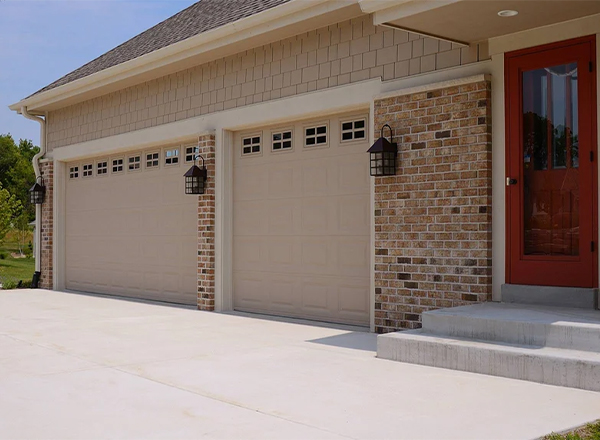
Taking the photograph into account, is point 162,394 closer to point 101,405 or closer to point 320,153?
point 101,405

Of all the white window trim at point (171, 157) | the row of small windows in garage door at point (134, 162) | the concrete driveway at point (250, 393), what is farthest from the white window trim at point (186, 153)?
the concrete driveway at point (250, 393)

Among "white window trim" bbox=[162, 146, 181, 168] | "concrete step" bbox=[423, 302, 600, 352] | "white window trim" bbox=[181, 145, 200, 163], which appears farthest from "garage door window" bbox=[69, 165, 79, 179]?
"concrete step" bbox=[423, 302, 600, 352]

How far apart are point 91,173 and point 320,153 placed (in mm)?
6641

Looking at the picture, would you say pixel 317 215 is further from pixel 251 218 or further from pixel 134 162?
pixel 134 162

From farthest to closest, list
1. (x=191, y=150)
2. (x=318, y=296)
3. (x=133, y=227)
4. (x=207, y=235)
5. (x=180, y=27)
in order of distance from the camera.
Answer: (x=133, y=227) → (x=180, y=27) → (x=191, y=150) → (x=207, y=235) → (x=318, y=296)

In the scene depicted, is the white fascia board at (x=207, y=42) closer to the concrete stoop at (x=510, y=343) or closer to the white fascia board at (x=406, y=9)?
the white fascia board at (x=406, y=9)

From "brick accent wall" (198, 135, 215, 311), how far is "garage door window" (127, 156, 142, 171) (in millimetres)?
2413

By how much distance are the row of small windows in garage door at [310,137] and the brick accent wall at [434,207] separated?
2.18 feet

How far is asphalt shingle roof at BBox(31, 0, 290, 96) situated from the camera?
10137 millimetres

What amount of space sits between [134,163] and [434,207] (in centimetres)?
696

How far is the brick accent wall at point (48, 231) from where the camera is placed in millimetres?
14672

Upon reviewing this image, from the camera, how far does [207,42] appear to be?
9969 millimetres

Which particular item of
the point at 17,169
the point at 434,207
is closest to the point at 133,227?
the point at 434,207

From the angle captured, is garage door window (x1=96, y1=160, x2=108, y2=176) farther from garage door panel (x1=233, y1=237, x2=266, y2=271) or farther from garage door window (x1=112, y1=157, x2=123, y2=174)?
garage door panel (x1=233, y1=237, x2=266, y2=271)
